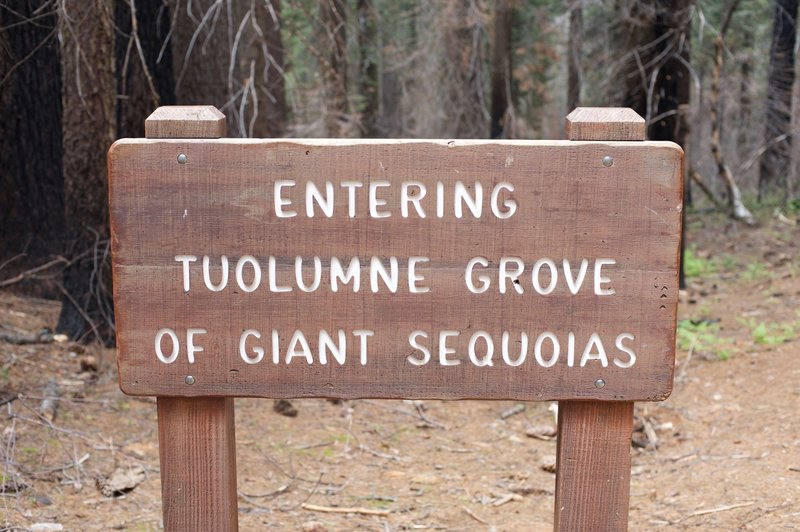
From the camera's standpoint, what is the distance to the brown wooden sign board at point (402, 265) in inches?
87.4

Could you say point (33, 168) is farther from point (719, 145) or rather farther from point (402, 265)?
point (719, 145)

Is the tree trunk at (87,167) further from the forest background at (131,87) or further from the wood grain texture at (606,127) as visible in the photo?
the wood grain texture at (606,127)

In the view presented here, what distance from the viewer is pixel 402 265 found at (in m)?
2.26

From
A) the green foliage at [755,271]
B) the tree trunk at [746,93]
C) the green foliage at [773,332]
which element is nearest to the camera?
the green foliage at [773,332]

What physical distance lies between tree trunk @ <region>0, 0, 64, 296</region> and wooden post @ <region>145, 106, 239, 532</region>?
14.8ft

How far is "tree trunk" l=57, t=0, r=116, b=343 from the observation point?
4.90m

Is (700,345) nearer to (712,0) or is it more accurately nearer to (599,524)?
(599,524)

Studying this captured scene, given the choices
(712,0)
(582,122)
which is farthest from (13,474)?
(712,0)

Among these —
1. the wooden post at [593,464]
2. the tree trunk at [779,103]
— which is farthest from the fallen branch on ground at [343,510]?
the tree trunk at [779,103]

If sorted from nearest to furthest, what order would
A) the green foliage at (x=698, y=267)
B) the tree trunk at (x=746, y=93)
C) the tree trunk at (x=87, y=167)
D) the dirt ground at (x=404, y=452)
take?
the dirt ground at (x=404, y=452) < the tree trunk at (x=87, y=167) < the green foliage at (x=698, y=267) < the tree trunk at (x=746, y=93)

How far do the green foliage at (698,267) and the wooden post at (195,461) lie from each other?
6779mm

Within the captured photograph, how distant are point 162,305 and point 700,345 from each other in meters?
4.57

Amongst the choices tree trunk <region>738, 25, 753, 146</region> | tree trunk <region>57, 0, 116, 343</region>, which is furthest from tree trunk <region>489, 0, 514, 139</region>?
tree trunk <region>57, 0, 116, 343</region>

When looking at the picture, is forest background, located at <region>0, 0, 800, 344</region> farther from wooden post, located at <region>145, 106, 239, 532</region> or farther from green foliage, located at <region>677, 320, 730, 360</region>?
wooden post, located at <region>145, 106, 239, 532</region>
